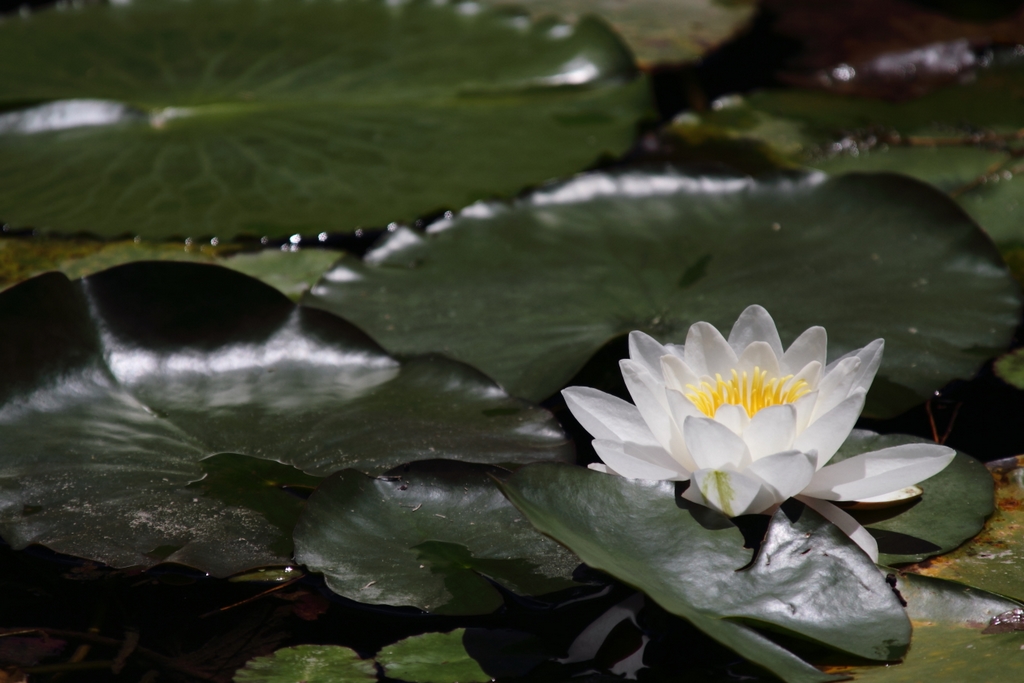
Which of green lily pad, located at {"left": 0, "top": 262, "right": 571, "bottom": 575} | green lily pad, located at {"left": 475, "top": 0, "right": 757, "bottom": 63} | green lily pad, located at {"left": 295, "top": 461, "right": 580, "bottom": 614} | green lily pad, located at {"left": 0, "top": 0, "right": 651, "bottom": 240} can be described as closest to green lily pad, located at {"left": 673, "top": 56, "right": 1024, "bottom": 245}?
green lily pad, located at {"left": 0, "top": 0, "right": 651, "bottom": 240}

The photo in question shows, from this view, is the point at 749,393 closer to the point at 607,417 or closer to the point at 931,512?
the point at 607,417

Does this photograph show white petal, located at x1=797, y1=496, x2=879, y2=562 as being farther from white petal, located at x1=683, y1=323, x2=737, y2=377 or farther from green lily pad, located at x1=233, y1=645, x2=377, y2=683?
green lily pad, located at x1=233, y1=645, x2=377, y2=683

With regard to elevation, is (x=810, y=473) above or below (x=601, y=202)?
below

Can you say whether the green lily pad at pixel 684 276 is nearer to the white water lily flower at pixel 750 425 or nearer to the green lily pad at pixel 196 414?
the green lily pad at pixel 196 414

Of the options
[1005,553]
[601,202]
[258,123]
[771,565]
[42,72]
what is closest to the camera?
[771,565]

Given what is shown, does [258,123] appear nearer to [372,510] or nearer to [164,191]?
[164,191]

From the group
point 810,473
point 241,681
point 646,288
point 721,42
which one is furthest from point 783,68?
point 241,681

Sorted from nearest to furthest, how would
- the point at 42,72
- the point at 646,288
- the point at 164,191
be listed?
the point at 646,288 → the point at 164,191 → the point at 42,72
